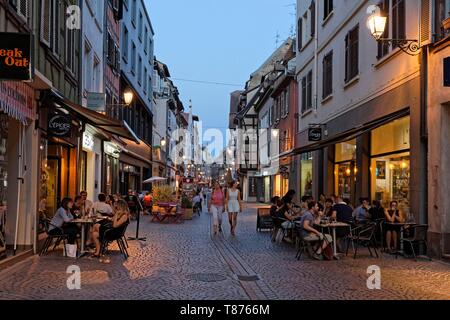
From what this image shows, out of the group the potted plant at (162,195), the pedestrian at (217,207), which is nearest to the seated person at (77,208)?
the pedestrian at (217,207)

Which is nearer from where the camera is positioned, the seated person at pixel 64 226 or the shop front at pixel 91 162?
the seated person at pixel 64 226

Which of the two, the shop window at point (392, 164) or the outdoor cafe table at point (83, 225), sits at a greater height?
the shop window at point (392, 164)

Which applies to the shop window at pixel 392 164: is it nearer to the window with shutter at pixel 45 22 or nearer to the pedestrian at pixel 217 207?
the pedestrian at pixel 217 207

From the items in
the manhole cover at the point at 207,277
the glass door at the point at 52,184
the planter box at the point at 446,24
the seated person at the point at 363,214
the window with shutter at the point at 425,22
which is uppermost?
the window with shutter at the point at 425,22

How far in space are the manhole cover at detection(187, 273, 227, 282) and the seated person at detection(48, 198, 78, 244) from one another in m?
3.55

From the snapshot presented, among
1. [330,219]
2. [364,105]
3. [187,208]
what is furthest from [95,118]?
[187,208]

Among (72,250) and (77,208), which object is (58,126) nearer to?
(77,208)

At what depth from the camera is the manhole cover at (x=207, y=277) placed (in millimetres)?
9173

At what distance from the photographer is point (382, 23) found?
1255cm

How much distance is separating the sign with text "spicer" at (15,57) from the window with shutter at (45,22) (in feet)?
13.9

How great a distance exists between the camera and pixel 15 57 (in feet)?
26.2

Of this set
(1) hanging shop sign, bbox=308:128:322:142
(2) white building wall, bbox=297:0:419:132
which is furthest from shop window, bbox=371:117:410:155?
(1) hanging shop sign, bbox=308:128:322:142
